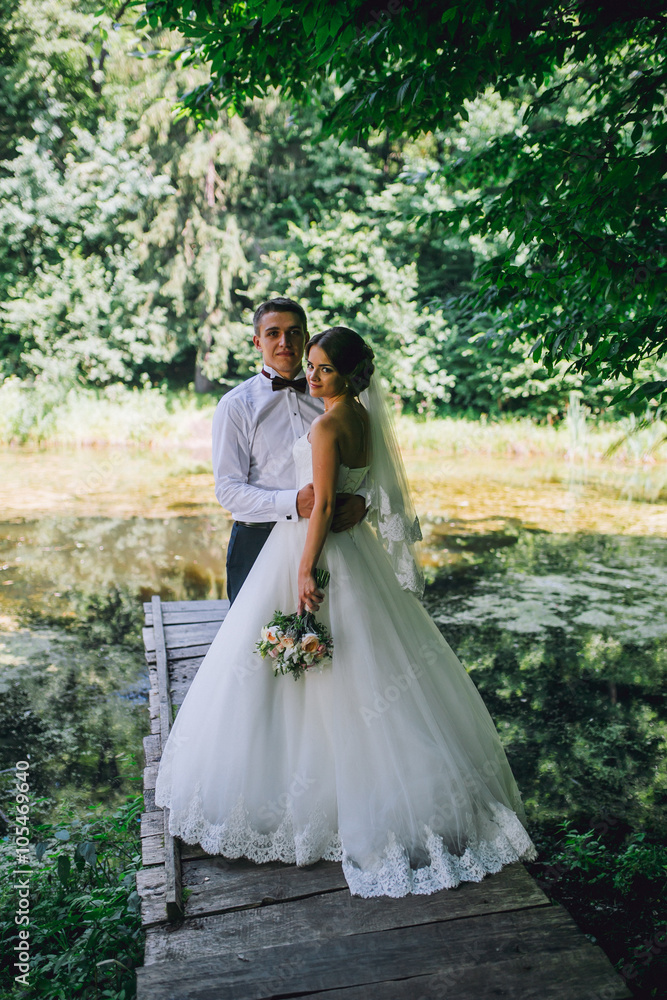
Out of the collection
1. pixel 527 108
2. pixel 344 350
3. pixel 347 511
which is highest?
pixel 527 108

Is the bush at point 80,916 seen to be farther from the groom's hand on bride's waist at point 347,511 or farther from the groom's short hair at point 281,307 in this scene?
the groom's short hair at point 281,307

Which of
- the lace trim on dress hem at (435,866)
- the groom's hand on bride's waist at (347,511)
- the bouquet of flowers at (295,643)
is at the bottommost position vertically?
the lace trim on dress hem at (435,866)

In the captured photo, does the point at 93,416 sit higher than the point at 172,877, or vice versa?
the point at 93,416

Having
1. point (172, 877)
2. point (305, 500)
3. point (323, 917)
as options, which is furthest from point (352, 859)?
point (305, 500)

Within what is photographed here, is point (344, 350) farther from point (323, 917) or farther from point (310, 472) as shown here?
point (323, 917)

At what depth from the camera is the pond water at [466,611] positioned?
15.0 ft

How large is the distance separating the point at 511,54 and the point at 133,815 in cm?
440

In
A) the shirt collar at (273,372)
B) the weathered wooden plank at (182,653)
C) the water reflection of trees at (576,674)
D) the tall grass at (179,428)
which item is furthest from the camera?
the tall grass at (179,428)

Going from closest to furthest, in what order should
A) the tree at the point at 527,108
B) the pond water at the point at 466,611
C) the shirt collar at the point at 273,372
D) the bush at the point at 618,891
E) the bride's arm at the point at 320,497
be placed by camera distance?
the bride's arm at the point at 320,497 → the bush at the point at 618,891 → the tree at the point at 527,108 → the shirt collar at the point at 273,372 → the pond water at the point at 466,611

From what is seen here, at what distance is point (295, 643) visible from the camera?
8.52ft

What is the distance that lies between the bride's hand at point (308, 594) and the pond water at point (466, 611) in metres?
2.20

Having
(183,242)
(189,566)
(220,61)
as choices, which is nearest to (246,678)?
(220,61)

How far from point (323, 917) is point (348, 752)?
1.68ft

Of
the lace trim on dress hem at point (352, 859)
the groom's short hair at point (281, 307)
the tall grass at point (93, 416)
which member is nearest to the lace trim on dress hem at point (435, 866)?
the lace trim on dress hem at point (352, 859)
